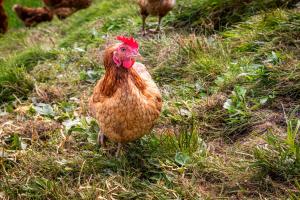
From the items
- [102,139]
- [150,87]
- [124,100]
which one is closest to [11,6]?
[102,139]

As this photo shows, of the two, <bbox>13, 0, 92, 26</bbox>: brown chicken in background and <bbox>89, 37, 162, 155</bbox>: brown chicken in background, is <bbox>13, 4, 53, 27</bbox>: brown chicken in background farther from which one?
<bbox>89, 37, 162, 155</bbox>: brown chicken in background

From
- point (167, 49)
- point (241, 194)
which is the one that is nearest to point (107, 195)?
point (241, 194)

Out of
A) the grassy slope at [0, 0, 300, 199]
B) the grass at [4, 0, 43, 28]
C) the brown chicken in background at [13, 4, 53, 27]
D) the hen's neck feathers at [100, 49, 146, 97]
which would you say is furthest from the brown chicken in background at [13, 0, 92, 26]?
the hen's neck feathers at [100, 49, 146, 97]

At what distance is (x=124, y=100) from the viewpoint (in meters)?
3.44

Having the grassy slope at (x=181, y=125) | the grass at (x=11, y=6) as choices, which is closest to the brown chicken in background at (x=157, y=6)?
the grassy slope at (x=181, y=125)

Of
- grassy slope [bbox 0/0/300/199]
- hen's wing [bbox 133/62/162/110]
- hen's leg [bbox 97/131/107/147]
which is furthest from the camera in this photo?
hen's leg [bbox 97/131/107/147]

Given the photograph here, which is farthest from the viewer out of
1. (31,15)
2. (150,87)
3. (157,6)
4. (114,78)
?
(31,15)

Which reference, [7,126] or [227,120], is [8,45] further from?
[227,120]

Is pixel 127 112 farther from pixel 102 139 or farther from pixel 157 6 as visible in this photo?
pixel 157 6

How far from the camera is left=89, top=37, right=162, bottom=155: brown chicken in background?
344 cm

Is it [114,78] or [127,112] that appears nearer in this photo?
[127,112]

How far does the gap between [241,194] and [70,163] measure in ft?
4.34

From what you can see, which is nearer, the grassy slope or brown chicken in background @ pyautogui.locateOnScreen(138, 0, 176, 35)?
the grassy slope

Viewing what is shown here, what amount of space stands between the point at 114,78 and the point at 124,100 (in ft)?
0.66
